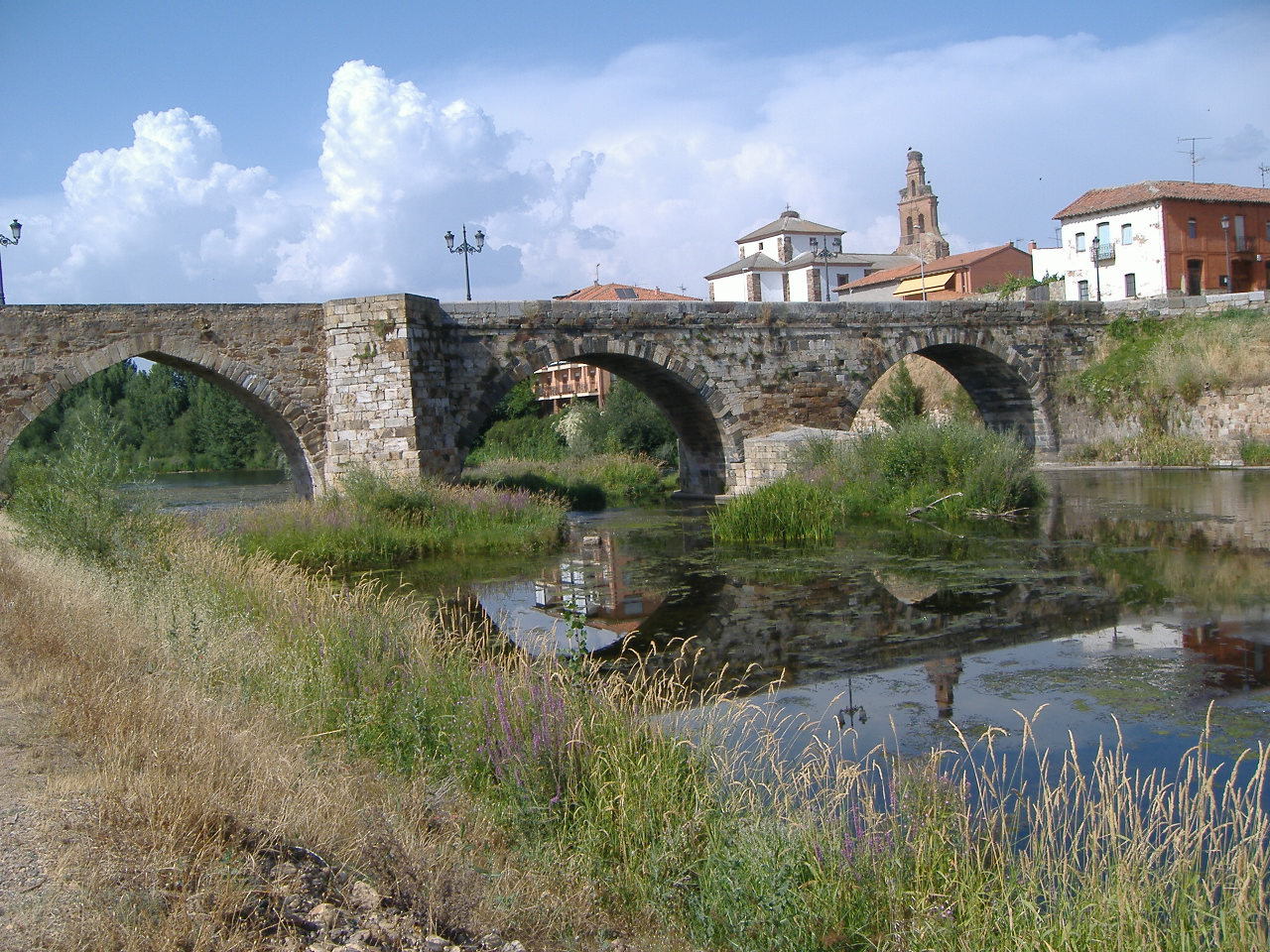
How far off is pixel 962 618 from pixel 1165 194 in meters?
34.7

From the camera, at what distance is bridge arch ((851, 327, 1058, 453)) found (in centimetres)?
2242

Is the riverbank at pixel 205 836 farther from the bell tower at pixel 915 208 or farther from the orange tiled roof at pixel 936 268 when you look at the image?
the bell tower at pixel 915 208

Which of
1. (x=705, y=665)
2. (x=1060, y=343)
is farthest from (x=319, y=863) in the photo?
(x=1060, y=343)

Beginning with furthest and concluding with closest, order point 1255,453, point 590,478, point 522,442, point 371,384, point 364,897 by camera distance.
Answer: point 522,442, point 590,478, point 1255,453, point 371,384, point 364,897

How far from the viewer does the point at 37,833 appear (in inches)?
149

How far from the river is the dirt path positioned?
2411 millimetres

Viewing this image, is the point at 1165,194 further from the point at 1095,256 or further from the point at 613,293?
the point at 613,293

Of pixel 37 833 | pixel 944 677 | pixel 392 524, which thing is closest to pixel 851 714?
pixel 944 677

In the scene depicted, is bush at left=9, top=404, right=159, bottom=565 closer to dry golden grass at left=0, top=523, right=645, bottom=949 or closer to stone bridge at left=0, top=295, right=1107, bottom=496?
dry golden grass at left=0, top=523, right=645, bottom=949

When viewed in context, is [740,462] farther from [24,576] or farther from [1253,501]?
[24,576]

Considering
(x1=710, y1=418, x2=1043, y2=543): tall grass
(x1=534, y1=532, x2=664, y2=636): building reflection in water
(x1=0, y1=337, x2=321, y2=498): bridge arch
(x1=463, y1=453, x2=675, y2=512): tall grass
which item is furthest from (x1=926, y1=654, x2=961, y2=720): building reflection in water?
(x1=463, y1=453, x2=675, y2=512): tall grass

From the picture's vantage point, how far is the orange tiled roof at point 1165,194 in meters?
38.5

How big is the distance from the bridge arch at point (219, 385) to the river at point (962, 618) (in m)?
5.03

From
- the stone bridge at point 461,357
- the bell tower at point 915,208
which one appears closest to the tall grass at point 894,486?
the stone bridge at point 461,357
